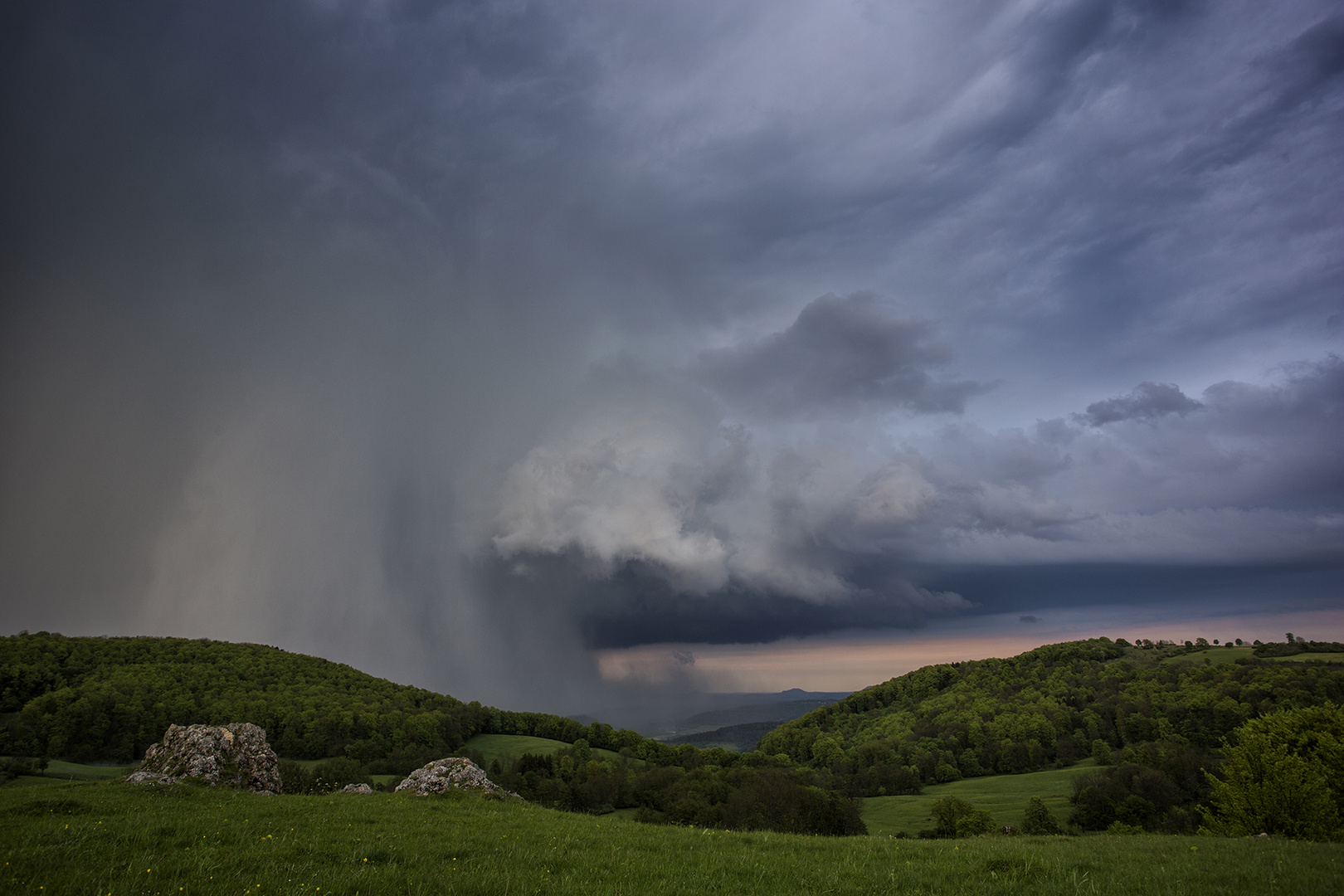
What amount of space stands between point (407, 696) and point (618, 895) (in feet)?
580

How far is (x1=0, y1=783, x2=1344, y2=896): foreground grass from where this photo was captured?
9484 millimetres

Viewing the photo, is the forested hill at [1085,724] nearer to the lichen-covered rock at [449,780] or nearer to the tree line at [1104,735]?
the tree line at [1104,735]

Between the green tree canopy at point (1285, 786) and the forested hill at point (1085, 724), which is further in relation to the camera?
the forested hill at point (1085, 724)

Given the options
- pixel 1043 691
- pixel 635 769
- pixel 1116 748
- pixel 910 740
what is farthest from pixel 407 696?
pixel 1043 691

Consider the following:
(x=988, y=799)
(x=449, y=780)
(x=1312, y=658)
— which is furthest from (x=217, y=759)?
(x=1312, y=658)

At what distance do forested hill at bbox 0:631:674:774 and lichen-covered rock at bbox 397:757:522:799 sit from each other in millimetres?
72645

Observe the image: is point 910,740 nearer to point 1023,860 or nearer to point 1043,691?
point 1043,691

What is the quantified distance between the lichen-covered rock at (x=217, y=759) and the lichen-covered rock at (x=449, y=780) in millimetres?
6269

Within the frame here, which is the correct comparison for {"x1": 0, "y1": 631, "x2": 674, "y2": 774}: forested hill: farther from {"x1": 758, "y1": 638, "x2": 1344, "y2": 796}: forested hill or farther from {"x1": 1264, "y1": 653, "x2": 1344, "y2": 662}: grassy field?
{"x1": 1264, "y1": 653, "x2": 1344, "y2": 662}: grassy field

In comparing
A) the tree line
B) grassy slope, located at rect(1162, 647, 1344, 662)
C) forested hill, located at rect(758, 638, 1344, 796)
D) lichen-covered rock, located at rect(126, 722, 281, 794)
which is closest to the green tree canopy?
the tree line

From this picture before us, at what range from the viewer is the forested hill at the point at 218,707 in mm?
102875

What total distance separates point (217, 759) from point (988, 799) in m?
126

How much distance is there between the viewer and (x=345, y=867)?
1055cm

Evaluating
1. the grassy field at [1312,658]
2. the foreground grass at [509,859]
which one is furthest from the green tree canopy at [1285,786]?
the grassy field at [1312,658]
